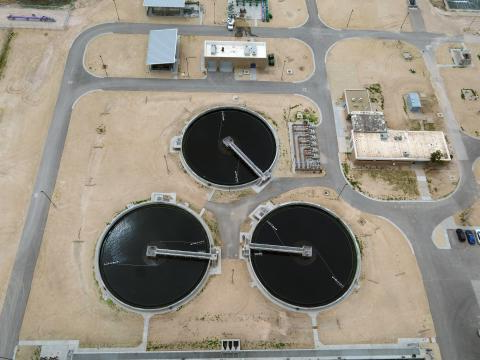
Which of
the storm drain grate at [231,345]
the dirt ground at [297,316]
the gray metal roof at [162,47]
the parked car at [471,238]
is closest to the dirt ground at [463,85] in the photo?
the parked car at [471,238]

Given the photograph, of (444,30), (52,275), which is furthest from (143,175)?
(444,30)

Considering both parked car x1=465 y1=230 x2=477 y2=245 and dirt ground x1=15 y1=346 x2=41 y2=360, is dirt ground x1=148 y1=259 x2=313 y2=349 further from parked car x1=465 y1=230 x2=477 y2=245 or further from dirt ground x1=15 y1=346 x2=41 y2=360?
parked car x1=465 y1=230 x2=477 y2=245

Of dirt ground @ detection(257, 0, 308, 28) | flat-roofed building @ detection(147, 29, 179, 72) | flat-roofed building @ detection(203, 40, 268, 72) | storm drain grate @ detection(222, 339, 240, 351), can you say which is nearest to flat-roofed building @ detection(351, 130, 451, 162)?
flat-roofed building @ detection(203, 40, 268, 72)

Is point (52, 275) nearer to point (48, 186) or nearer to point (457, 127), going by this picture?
point (48, 186)

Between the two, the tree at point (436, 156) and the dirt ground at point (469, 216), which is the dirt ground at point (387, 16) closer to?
the tree at point (436, 156)

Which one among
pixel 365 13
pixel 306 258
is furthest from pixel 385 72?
pixel 306 258

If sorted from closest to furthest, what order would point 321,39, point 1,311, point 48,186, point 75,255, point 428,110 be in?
1. point 1,311
2. point 75,255
3. point 48,186
4. point 428,110
5. point 321,39
